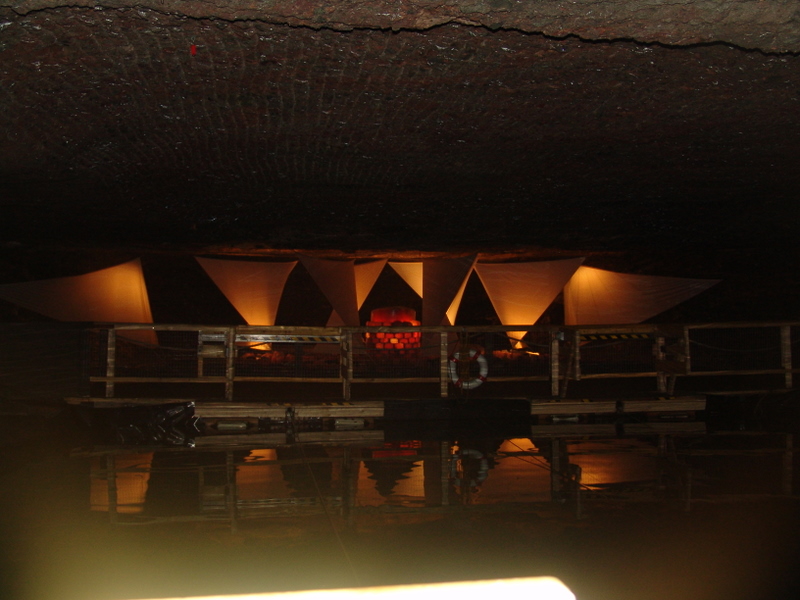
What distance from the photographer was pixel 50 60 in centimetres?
326

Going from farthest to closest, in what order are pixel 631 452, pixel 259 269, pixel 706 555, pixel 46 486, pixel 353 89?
pixel 259 269 → pixel 631 452 → pixel 46 486 → pixel 353 89 → pixel 706 555

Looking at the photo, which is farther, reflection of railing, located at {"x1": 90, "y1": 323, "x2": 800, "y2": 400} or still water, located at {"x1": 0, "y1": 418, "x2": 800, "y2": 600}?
reflection of railing, located at {"x1": 90, "y1": 323, "x2": 800, "y2": 400}

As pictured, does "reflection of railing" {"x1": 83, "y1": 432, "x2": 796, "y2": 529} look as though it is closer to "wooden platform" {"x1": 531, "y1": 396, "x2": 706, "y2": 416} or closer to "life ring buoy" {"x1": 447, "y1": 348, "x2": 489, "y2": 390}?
"wooden platform" {"x1": 531, "y1": 396, "x2": 706, "y2": 416}

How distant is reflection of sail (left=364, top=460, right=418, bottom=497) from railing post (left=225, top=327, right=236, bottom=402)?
284cm

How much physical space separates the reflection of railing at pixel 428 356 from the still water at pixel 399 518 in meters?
2.00

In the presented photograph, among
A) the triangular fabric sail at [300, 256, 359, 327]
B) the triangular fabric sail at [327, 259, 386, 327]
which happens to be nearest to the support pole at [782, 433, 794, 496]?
the triangular fabric sail at [300, 256, 359, 327]

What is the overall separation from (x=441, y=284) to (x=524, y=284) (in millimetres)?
1686

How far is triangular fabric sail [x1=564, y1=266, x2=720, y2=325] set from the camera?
12.2 m

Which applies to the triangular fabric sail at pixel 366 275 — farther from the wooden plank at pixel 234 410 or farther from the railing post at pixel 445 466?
the railing post at pixel 445 466

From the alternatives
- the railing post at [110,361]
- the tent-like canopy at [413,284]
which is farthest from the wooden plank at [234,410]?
the tent-like canopy at [413,284]

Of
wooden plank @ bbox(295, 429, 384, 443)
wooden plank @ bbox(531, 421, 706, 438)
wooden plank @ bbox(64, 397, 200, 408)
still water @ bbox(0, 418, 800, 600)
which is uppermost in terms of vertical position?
wooden plank @ bbox(64, 397, 200, 408)

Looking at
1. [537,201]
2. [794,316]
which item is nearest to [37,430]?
[537,201]

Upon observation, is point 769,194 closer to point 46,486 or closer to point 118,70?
point 118,70

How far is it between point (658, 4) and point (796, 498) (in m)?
2.84
